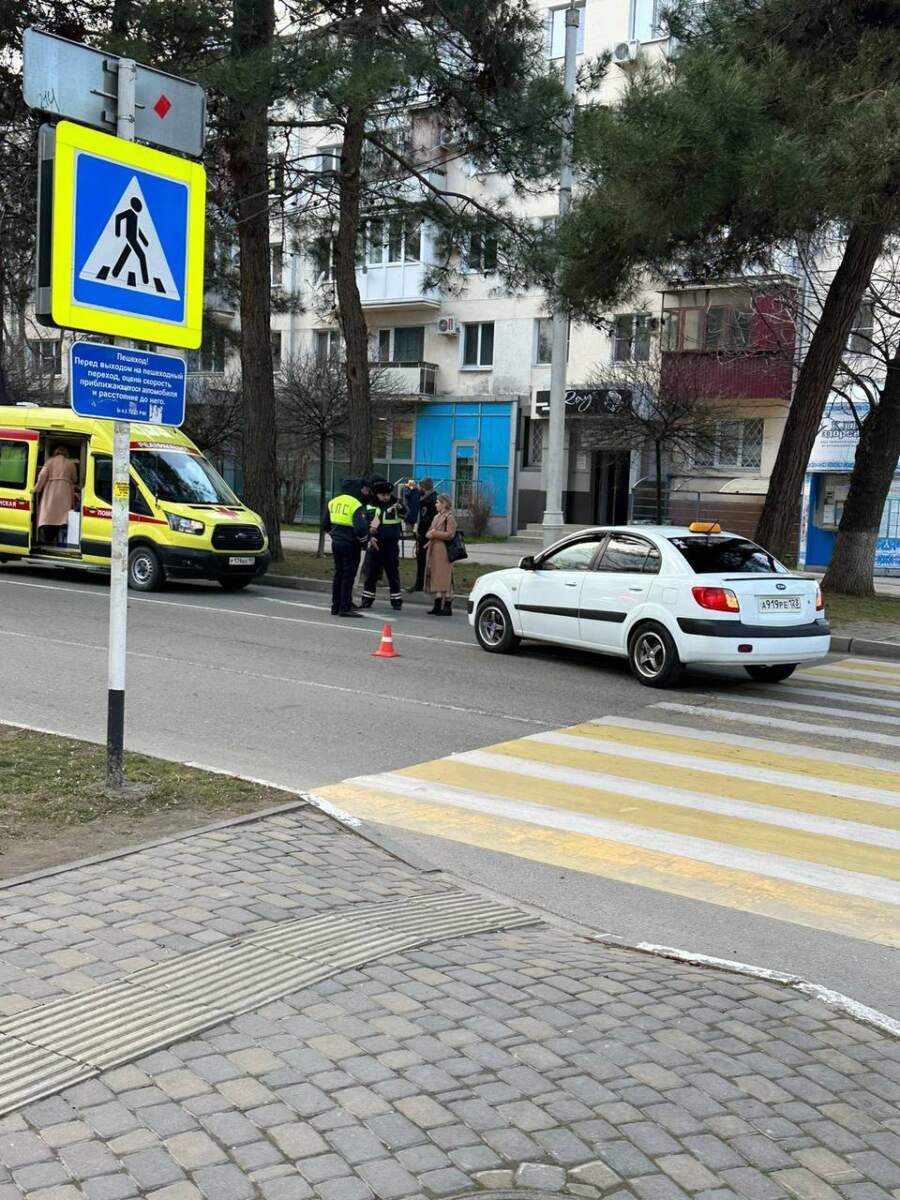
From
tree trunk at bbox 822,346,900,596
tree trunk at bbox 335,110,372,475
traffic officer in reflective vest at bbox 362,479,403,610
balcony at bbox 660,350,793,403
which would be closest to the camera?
traffic officer in reflective vest at bbox 362,479,403,610

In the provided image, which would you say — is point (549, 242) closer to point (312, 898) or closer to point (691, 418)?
point (691, 418)

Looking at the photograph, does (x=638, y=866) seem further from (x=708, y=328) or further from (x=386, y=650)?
(x=708, y=328)

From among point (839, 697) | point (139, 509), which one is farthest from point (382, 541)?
point (839, 697)

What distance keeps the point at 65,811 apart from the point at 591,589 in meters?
6.93

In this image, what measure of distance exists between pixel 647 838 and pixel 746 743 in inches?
112

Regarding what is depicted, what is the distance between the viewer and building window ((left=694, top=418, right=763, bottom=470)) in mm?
31903

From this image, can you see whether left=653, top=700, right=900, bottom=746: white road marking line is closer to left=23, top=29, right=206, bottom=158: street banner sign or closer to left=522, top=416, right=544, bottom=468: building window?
left=23, top=29, right=206, bottom=158: street banner sign

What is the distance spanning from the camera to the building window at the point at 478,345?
130ft

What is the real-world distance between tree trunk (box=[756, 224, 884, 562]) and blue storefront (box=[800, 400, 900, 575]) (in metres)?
11.0

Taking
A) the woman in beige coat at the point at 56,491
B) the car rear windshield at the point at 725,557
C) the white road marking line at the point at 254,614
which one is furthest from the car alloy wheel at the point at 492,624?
the woman in beige coat at the point at 56,491

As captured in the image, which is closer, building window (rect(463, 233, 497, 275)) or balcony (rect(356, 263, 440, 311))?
building window (rect(463, 233, 497, 275))

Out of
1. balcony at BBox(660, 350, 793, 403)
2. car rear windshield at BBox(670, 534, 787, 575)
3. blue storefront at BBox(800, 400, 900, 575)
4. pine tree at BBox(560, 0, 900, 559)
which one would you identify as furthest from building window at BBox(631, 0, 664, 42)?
car rear windshield at BBox(670, 534, 787, 575)

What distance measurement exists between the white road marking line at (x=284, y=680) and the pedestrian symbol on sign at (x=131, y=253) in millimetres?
4670

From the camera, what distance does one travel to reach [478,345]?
3962 centimetres
